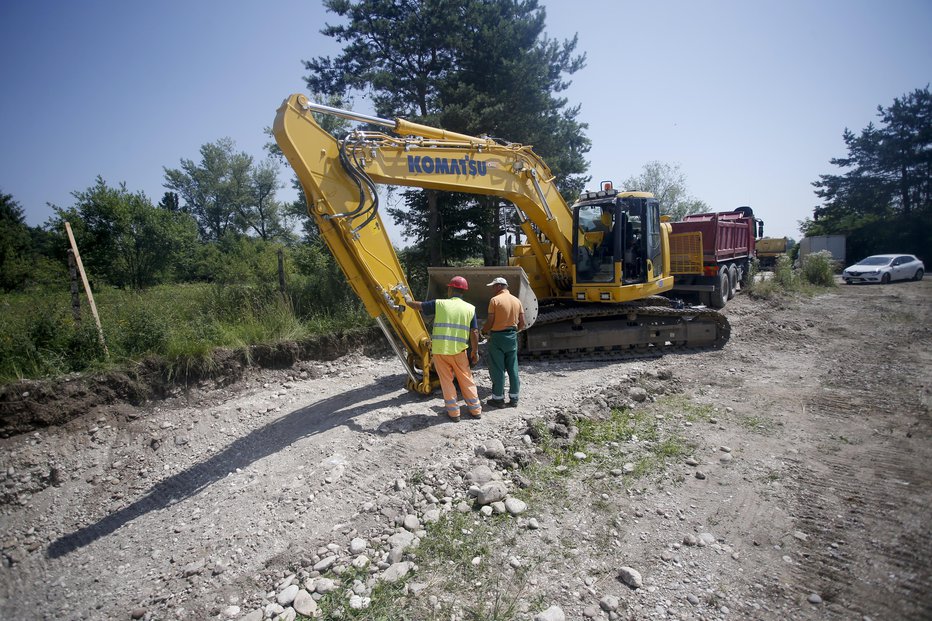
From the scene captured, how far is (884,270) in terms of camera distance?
18672 mm

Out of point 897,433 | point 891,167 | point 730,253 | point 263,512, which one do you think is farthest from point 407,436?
point 891,167

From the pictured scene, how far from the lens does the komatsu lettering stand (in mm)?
5715

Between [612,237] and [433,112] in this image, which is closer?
[612,237]

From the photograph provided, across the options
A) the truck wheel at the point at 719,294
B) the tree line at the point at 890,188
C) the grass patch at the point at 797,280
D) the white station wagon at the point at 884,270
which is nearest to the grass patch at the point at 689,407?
the truck wheel at the point at 719,294

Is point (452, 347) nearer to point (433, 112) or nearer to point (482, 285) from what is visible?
point (482, 285)

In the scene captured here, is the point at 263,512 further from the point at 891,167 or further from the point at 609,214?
the point at 891,167

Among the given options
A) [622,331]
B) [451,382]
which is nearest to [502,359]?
[451,382]

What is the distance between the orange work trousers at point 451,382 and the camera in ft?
17.0

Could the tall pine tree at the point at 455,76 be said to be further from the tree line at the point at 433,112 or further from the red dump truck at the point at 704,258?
the red dump truck at the point at 704,258

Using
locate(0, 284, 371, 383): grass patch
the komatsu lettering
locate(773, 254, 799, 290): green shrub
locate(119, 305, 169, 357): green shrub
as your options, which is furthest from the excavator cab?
locate(773, 254, 799, 290): green shrub

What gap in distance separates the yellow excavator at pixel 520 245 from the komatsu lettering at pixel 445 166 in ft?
0.05

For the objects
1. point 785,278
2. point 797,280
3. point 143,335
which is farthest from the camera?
point 797,280

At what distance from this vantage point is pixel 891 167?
101ft

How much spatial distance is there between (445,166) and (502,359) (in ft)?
8.55
